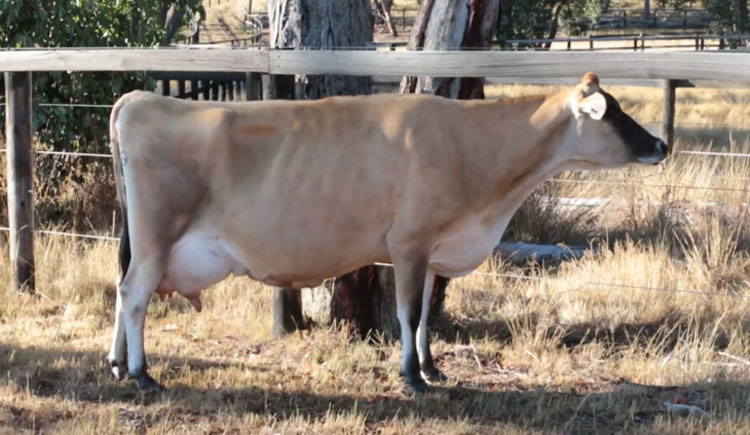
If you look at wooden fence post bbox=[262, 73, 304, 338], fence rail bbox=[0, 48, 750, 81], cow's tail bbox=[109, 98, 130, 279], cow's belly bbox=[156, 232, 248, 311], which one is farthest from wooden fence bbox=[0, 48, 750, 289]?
cow's belly bbox=[156, 232, 248, 311]

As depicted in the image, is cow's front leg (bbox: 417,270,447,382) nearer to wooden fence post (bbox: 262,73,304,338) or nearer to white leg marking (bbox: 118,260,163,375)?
wooden fence post (bbox: 262,73,304,338)

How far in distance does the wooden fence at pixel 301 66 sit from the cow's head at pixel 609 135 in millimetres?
378

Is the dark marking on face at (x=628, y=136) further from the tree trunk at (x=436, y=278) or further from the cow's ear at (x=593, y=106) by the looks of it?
the tree trunk at (x=436, y=278)

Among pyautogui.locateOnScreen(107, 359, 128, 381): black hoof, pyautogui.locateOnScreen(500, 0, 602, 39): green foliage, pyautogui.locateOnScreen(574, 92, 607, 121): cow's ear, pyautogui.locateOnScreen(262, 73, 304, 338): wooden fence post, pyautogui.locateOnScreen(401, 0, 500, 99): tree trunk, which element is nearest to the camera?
pyautogui.locateOnScreen(574, 92, 607, 121): cow's ear

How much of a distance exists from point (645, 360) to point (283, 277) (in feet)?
7.44

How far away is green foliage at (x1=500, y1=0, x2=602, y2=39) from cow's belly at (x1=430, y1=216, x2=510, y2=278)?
2914 cm

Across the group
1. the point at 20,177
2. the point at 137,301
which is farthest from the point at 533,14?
the point at 137,301

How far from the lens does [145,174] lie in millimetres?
6027

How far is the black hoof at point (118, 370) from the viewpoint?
632cm

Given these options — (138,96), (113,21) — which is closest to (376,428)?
(138,96)

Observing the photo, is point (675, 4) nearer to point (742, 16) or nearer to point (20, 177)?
point (742, 16)

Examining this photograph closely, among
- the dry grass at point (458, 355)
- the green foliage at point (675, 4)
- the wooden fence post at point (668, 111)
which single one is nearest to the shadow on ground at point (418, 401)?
the dry grass at point (458, 355)

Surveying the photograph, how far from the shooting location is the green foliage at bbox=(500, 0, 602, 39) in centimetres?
3878

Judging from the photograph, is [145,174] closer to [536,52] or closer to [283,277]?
[283,277]
